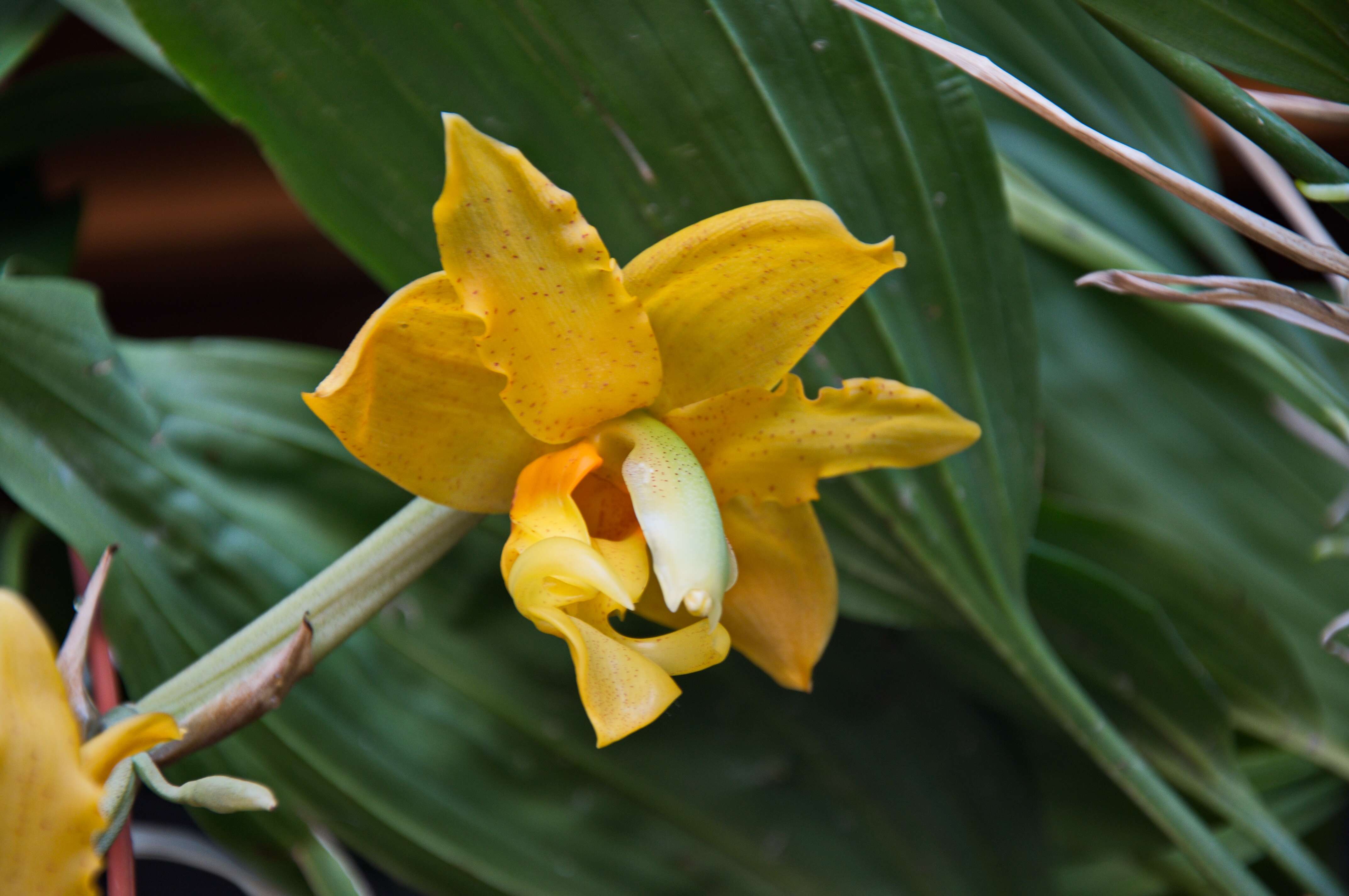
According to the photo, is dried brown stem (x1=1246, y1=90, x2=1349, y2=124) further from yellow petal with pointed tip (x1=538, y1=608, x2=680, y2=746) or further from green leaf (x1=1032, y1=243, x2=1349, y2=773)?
yellow petal with pointed tip (x1=538, y1=608, x2=680, y2=746)

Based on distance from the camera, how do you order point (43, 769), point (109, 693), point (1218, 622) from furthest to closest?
point (1218, 622) → point (109, 693) → point (43, 769)

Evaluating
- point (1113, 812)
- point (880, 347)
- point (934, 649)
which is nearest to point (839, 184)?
point (880, 347)

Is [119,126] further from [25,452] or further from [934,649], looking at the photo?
[934,649]

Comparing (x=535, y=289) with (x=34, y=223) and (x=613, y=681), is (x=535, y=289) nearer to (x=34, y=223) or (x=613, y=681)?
(x=613, y=681)

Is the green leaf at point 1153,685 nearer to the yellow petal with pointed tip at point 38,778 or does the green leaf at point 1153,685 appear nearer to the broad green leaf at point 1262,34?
the broad green leaf at point 1262,34

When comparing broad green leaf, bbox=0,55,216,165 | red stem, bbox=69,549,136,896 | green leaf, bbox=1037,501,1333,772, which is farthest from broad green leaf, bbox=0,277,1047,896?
broad green leaf, bbox=0,55,216,165

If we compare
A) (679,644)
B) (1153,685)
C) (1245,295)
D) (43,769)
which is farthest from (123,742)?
(1153,685)
